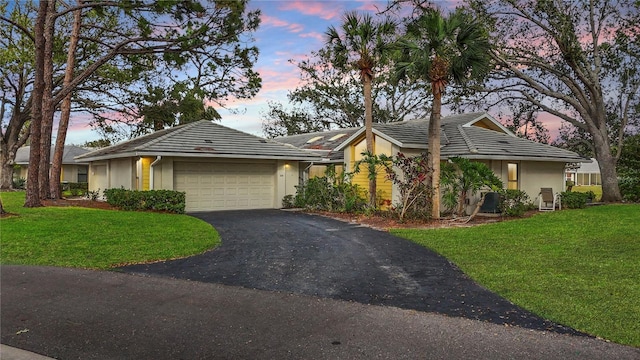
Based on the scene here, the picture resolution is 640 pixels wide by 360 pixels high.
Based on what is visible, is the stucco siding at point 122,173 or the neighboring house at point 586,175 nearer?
the stucco siding at point 122,173

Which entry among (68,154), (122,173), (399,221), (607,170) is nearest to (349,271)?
(399,221)

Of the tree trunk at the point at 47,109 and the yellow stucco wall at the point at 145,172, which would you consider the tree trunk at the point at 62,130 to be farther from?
the yellow stucco wall at the point at 145,172

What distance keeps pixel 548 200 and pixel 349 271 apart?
14.5m

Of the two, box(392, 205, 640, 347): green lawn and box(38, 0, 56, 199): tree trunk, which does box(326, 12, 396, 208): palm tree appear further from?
box(38, 0, 56, 199): tree trunk

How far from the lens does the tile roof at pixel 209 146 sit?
1847 cm

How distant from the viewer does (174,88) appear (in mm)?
25703

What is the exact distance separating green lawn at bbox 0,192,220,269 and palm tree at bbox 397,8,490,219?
8.67 m

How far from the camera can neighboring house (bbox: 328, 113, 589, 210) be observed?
18.6 metres

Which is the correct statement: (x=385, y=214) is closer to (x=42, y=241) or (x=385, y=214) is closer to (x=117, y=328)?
(x=42, y=241)

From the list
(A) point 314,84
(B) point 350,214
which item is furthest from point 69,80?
(A) point 314,84

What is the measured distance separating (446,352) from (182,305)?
358 cm

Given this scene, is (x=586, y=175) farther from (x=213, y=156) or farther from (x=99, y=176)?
(x=99, y=176)

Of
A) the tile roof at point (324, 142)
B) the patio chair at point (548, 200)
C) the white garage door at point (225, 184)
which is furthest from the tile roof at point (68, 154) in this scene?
the patio chair at point (548, 200)

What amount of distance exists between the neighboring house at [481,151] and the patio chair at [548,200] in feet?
1.89
